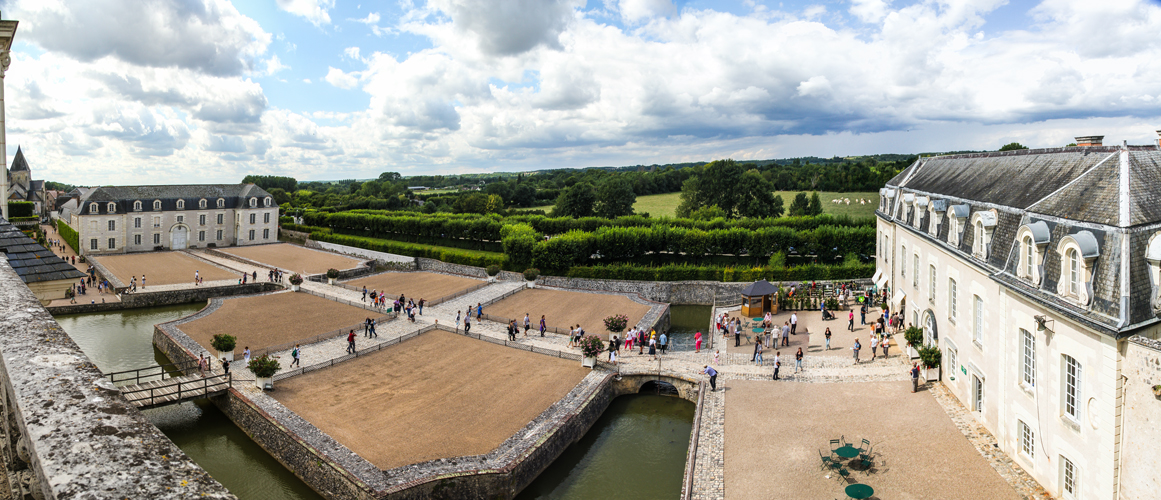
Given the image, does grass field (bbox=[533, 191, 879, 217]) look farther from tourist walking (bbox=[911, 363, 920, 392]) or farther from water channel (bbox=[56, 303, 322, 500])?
water channel (bbox=[56, 303, 322, 500])

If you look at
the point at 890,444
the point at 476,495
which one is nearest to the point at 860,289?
the point at 890,444

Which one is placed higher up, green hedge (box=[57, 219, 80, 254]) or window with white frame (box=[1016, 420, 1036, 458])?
green hedge (box=[57, 219, 80, 254])

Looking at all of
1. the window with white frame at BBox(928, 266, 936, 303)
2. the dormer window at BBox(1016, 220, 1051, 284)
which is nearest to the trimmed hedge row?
the window with white frame at BBox(928, 266, 936, 303)

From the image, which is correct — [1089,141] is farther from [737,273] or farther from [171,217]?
[171,217]

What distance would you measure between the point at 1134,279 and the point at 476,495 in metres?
14.6

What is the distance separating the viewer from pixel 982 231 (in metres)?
17.1

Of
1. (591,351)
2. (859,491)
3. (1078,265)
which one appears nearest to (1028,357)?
(1078,265)

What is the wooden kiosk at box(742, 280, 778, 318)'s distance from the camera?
32.6m

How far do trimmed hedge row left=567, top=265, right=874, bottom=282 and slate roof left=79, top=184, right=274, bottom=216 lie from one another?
151 feet

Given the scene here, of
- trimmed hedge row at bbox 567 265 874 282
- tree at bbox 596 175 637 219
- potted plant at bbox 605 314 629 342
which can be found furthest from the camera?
tree at bbox 596 175 637 219

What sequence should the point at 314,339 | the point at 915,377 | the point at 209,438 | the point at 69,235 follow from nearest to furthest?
1. the point at 209,438
2. the point at 915,377
3. the point at 314,339
4. the point at 69,235

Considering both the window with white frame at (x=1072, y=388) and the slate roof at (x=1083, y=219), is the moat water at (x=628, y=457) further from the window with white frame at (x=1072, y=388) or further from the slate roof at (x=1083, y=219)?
the slate roof at (x=1083, y=219)

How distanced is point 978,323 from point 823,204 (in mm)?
64084

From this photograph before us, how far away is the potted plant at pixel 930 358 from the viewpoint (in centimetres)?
2078
